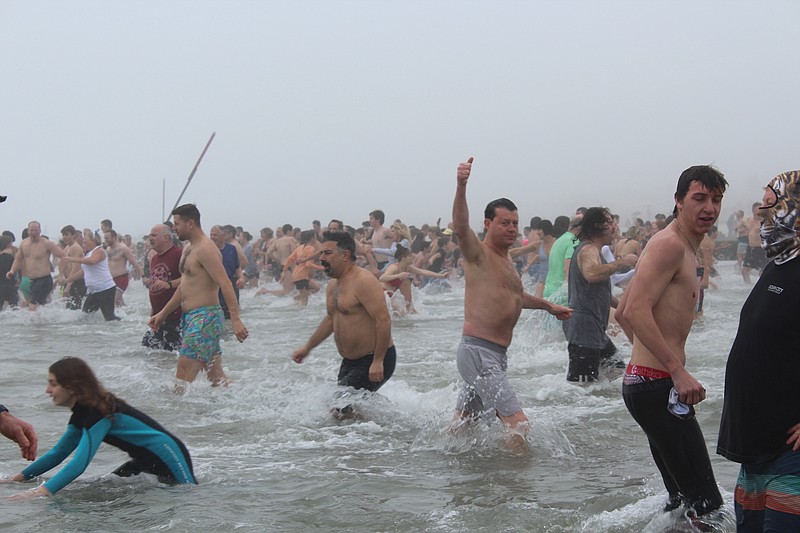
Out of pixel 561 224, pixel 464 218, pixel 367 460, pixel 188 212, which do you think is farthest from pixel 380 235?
pixel 464 218

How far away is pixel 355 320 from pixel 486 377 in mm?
1334

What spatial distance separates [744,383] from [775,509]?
377mm

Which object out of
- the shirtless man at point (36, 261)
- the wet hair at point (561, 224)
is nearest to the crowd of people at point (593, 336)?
the wet hair at point (561, 224)

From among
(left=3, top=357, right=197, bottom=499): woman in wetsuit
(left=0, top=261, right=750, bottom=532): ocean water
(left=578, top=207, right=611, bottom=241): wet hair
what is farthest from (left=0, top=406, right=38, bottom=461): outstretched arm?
(left=578, top=207, right=611, bottom=241): wet hair

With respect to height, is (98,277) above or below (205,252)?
below

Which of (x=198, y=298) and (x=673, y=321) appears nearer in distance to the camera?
(x=673, y=321)

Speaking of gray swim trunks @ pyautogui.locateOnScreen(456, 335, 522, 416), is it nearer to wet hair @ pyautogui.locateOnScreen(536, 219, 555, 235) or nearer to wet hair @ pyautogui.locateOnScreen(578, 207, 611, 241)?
wet hair @ pyautogui.locateOnScreen(578, 207, 611, 241)

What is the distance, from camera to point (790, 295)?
2789 mm

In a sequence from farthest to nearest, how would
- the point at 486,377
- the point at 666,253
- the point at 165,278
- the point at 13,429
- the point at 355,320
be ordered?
the point at 165,278, the point at 355,320, the point at 486,377, the point at 13,429, the point at 666,253

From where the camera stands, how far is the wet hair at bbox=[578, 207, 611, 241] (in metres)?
7.24

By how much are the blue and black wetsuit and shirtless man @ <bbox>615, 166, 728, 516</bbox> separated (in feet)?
7.69

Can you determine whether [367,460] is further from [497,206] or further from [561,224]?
[561,224]

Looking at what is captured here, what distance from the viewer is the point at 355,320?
6.44m

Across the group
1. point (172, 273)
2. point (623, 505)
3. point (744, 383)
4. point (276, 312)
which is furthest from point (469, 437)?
point (276, 312)
